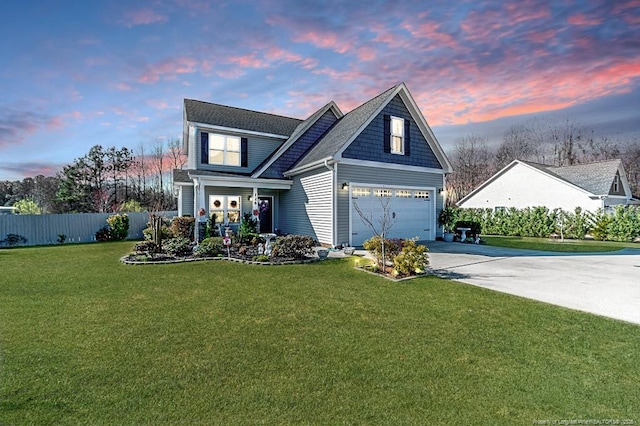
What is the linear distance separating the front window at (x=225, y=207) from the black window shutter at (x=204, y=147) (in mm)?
2043

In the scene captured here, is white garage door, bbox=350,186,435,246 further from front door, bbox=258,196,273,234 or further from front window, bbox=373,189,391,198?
front door, bbox=258,196,273,234

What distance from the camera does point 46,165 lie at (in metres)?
31.3

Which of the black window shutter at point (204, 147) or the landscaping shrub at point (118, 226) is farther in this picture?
the landscaping shrub at point (118, 226)

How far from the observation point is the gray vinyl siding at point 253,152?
50.6 feet

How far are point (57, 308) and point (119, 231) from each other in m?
14.5

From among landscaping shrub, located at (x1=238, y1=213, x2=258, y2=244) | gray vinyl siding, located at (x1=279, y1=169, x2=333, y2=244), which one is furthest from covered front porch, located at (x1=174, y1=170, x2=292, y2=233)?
gray vinyl siding, located at (x1=279, y1=169, x2=333, y2=244)

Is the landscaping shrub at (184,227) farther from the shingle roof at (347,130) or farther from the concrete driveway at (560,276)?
the concrete driveway at (560,276)

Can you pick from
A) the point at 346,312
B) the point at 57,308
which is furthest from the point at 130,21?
the point at 346,312

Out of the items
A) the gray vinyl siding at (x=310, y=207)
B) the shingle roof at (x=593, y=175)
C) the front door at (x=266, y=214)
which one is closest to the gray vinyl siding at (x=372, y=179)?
the gray vinyl siding at (x=310, y=207)

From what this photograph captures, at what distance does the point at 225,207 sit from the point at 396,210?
8760mm

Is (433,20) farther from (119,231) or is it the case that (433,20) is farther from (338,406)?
(119,231)

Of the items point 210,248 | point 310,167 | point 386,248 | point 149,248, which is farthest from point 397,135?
point 149,248

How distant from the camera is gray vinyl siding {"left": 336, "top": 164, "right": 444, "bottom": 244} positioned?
40.3ft

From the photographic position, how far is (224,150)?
1606cm
